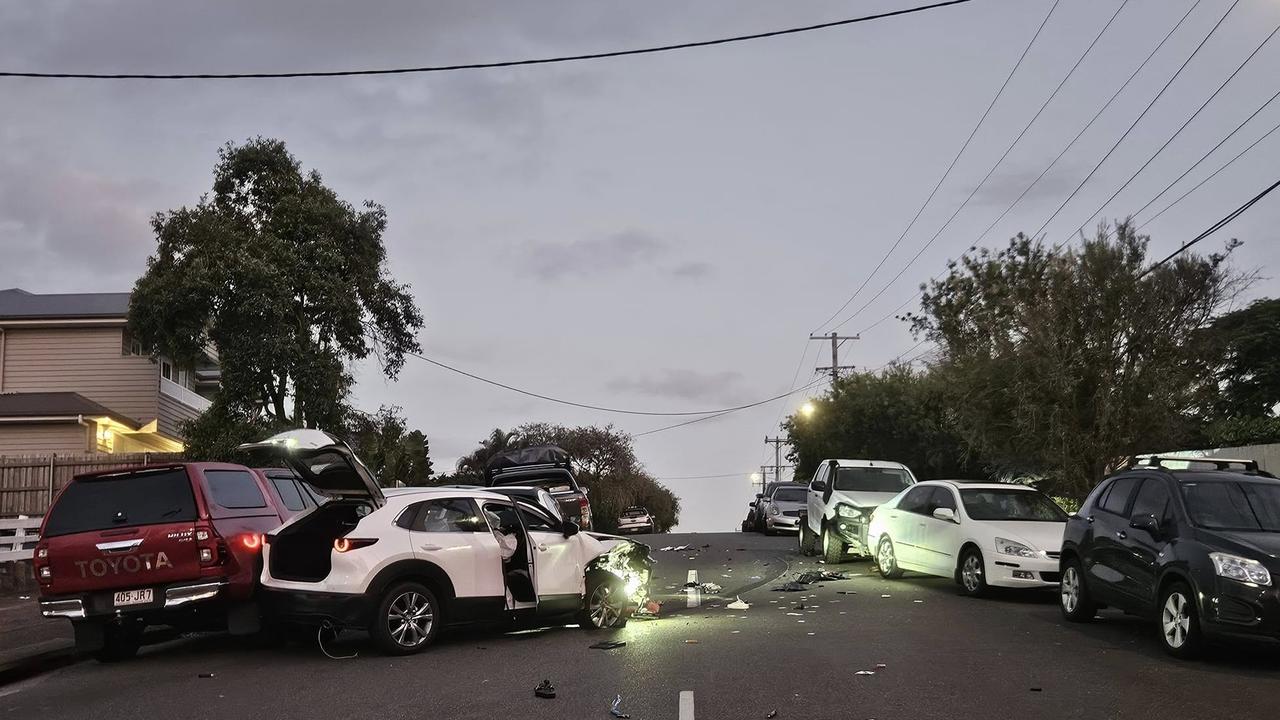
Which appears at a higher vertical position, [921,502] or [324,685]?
[921,502]

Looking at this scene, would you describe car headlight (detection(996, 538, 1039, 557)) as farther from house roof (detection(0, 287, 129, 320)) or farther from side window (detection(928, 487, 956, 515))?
house roof (detection(0, 287, 129, 320))

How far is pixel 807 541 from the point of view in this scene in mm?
24547

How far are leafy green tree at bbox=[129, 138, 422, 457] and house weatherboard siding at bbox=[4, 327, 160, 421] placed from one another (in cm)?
439

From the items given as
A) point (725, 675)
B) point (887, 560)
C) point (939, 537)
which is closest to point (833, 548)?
point (887, 560)

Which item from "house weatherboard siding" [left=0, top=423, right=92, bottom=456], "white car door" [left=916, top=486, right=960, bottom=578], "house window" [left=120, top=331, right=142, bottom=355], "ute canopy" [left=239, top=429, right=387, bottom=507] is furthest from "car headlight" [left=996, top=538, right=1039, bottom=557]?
"house window" [left=120, top=331, right=142, bottom=355]

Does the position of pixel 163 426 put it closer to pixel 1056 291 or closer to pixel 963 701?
pixel 1056 291

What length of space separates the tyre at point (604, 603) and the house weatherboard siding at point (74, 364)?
986 inches

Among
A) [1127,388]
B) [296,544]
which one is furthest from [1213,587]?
[1127,388]

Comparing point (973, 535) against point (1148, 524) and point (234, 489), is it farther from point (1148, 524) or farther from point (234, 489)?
point (234, 489)

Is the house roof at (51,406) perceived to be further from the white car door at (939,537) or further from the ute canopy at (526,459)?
the white car door at (939,537)

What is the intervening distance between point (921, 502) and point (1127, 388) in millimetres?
8027

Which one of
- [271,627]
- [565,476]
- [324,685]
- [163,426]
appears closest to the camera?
[324,685]

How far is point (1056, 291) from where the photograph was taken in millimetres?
25516

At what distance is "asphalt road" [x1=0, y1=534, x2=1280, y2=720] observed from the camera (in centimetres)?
866
